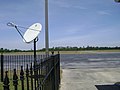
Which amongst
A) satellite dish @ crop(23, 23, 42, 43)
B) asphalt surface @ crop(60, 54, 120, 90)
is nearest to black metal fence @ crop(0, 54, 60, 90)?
asphalt surface @ crop(60, 54, 120, 90)

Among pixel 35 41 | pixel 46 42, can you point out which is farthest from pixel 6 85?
pixel 35 41

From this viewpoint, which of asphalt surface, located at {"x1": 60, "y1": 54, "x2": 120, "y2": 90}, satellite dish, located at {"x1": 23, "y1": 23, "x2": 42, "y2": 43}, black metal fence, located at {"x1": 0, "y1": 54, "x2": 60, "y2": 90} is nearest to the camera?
black metal fence, located at {"x1": 0, "y1": 54, "x2": 60, "y2": 90}

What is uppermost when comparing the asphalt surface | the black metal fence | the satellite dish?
the satellite dish

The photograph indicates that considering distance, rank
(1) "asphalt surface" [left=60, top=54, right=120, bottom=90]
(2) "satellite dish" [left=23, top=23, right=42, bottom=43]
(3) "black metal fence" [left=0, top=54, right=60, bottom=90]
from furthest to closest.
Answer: (2) "satellite dish" [left=23, top=23, right=42, bottom=43]
(1) "asphalt surface" [left=60, top=54, right=120, bottom=90]
(3) "black metal fence" [left=0, top=54, right=60, bottom=90]

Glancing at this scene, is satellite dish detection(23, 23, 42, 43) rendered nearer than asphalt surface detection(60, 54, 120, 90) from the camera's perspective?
No

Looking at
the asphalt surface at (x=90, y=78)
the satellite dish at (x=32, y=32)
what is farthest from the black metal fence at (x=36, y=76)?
the satellite dish at (x=32, y=32)

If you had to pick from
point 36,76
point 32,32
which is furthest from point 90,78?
point 36,76

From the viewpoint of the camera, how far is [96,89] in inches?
442

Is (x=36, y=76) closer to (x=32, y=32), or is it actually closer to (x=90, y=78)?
(x=32, y=32)

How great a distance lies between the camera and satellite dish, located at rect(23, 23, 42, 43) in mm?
13602

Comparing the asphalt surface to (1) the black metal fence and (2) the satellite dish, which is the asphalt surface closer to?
(2) the satellite dish

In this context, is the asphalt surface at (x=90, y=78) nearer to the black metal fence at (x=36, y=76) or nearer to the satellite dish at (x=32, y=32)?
the satellite dish at (x=32, y=32)

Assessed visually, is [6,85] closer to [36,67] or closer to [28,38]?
[36,67]

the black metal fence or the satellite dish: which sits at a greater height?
the satellite dish
